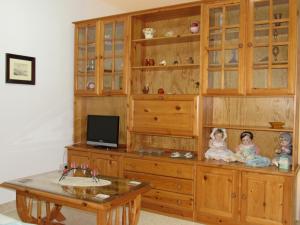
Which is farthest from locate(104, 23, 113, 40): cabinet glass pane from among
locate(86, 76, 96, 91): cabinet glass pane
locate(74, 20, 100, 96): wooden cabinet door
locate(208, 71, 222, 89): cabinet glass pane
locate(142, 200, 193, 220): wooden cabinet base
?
locate(142, 200, 193, 220): wooden cabinet base

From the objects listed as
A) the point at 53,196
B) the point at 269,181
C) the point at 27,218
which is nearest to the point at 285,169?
the point at 269,181

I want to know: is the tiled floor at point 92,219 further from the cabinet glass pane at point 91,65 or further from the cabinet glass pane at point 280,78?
the cabinet glass pane at point 91,65

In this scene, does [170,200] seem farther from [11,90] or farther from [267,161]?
[11,90]

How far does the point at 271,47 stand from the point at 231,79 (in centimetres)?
48

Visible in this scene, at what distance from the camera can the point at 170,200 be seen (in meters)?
3.30

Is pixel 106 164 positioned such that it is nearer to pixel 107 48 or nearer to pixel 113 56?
pixel 113 56

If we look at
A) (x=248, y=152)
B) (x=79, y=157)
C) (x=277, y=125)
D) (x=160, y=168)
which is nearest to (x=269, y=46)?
(x=277, y=125)

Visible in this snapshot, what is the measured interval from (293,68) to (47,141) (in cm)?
292

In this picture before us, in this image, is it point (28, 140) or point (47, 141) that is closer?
point (28, 140)

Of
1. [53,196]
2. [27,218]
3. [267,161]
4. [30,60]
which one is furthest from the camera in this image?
[30,60]

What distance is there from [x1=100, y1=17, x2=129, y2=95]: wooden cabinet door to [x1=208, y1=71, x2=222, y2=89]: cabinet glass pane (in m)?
1.07

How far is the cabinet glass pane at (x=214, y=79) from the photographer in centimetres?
315

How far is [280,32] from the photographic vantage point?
9.45ft

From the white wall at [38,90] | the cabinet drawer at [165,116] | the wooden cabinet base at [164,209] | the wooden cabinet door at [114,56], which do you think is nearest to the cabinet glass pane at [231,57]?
the cabinet drawer at [165,116]
